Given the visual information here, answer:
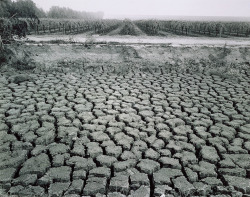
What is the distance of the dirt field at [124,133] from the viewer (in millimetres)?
2182

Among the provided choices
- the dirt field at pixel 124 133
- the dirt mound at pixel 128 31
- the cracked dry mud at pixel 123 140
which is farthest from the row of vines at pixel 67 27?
the cracked dry mud at pixel 123 140

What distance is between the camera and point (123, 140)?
9.48 ft

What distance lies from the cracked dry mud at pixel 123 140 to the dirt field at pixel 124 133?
1 cm

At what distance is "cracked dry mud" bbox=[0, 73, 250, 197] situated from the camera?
2160mm

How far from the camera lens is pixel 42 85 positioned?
190 inches

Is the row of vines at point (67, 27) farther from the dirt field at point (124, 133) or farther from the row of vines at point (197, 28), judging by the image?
the dirt field at point (124, 133)

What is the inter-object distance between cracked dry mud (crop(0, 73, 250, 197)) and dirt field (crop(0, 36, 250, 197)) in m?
0.01

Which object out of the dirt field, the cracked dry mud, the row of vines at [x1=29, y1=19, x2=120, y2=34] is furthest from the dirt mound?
the cracked dry mud

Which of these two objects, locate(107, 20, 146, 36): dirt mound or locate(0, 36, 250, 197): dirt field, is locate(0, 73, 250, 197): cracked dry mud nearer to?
locate(0, 36, 250, 197): dirt field

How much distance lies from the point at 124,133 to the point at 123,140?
0.63ft

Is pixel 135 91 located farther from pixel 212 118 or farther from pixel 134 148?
pixel 134 148

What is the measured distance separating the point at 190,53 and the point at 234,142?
4.92 m

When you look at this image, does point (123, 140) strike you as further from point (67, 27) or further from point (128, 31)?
point (67, 27)

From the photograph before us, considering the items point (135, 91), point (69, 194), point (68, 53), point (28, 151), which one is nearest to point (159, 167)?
point (69, 194)
